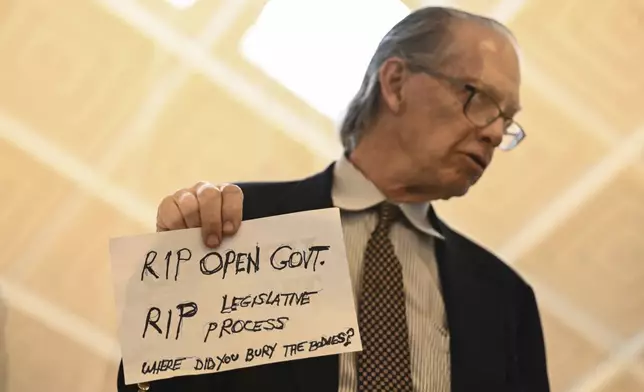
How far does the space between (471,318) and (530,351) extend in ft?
0.45

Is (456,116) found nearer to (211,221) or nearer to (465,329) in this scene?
(465,329)

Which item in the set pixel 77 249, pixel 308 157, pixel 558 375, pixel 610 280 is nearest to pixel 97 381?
pixel 77 249

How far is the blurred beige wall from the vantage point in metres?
1.20

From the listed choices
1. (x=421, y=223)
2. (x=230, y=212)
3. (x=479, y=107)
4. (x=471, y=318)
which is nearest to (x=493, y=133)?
(x=479, y=107)

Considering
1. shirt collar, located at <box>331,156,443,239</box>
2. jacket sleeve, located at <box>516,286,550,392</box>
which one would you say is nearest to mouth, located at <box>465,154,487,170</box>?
shirt collar, located at <box>331,156,443,239</box>

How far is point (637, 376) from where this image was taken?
1274mm

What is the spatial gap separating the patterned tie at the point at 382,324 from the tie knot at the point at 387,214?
3 centimetres

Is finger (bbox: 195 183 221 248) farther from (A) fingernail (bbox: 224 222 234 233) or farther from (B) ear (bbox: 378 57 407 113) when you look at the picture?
(B) ear (bbox: 378 57 407 113)

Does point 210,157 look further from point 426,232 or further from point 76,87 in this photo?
point 426,232

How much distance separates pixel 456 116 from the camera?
3.39 feet

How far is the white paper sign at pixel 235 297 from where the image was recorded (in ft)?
2.31

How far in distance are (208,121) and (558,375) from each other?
79 cm

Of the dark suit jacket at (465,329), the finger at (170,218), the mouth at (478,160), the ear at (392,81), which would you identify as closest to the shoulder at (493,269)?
the dark suit jacket at (465,329)

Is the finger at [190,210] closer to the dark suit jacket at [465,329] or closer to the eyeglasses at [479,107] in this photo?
the dark suit jacket at [465,329]
